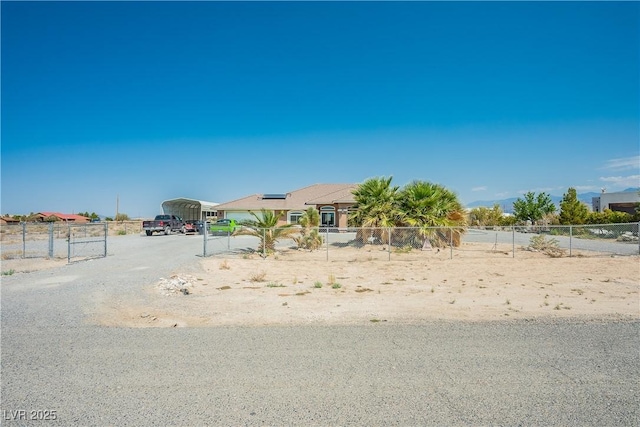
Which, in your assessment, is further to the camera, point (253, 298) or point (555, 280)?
point (555, 280)

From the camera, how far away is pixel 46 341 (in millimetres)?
6039

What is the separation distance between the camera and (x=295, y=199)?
46.4 metres

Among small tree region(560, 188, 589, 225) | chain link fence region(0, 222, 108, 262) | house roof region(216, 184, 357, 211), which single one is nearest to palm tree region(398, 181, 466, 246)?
chain link fence region(0, 222, 108, 262)

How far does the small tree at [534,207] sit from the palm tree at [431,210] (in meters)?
19.3

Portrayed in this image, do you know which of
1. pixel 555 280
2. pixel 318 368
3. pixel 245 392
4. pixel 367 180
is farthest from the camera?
pixel 367 180

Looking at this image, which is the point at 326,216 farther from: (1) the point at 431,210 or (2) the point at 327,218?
(1) the point at 431,210

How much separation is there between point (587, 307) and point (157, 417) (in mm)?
8686

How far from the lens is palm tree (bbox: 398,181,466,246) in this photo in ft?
70.3

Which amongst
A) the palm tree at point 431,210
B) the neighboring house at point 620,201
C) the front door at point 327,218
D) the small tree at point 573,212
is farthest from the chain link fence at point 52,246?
the neighboring house at point 620,201

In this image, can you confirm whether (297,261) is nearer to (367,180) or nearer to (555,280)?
(367,180)

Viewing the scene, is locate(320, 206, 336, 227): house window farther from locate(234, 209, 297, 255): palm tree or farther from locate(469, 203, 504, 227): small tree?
locate(234, 209, 297, 255): palm tree

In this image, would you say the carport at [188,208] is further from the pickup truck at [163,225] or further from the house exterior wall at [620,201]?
the house exterior wall at [620,201]

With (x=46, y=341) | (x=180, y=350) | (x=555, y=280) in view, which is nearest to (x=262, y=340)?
(x=180, y=350)

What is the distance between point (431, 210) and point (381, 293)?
12.4m
